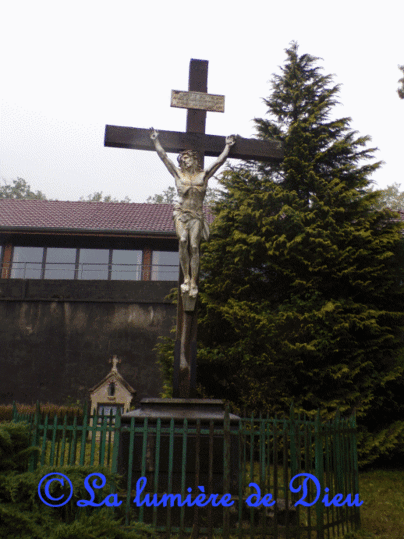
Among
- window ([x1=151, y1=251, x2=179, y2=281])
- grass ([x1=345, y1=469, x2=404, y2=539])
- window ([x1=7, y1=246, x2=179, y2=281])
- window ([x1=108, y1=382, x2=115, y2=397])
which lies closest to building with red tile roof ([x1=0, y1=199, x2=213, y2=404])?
window ([x1=151, y1=251, x2=179, y2=281])

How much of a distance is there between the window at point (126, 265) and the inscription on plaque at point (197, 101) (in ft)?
41.8

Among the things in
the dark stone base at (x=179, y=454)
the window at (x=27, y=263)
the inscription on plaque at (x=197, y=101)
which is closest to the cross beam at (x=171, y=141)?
the inscription on plaque at (x=197, y=101)

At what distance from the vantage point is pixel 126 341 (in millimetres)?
17312

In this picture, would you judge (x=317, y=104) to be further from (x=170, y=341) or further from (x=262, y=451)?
(x=262, y=451)

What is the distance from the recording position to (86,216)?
71.9ft

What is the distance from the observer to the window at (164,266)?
19861 mm

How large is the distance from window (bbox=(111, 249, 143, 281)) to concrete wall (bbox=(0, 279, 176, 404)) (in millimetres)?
2208

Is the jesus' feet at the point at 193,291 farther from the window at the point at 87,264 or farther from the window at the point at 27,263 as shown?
the window at the point at 27,263

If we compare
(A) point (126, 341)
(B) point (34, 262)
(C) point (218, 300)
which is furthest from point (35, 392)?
(C) point (218, 300)

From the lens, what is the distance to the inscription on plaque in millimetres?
7473

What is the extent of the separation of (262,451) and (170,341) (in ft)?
23.2

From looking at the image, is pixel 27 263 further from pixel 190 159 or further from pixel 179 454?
pixel 179 454

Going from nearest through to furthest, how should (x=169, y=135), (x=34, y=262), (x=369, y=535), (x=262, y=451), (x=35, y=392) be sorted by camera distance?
(x=262, y=451), (x=369, y=535), (x=169, y=135), (x=35, y=392), (x=34, y=262)

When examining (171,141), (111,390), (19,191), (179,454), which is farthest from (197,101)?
(19,191)
